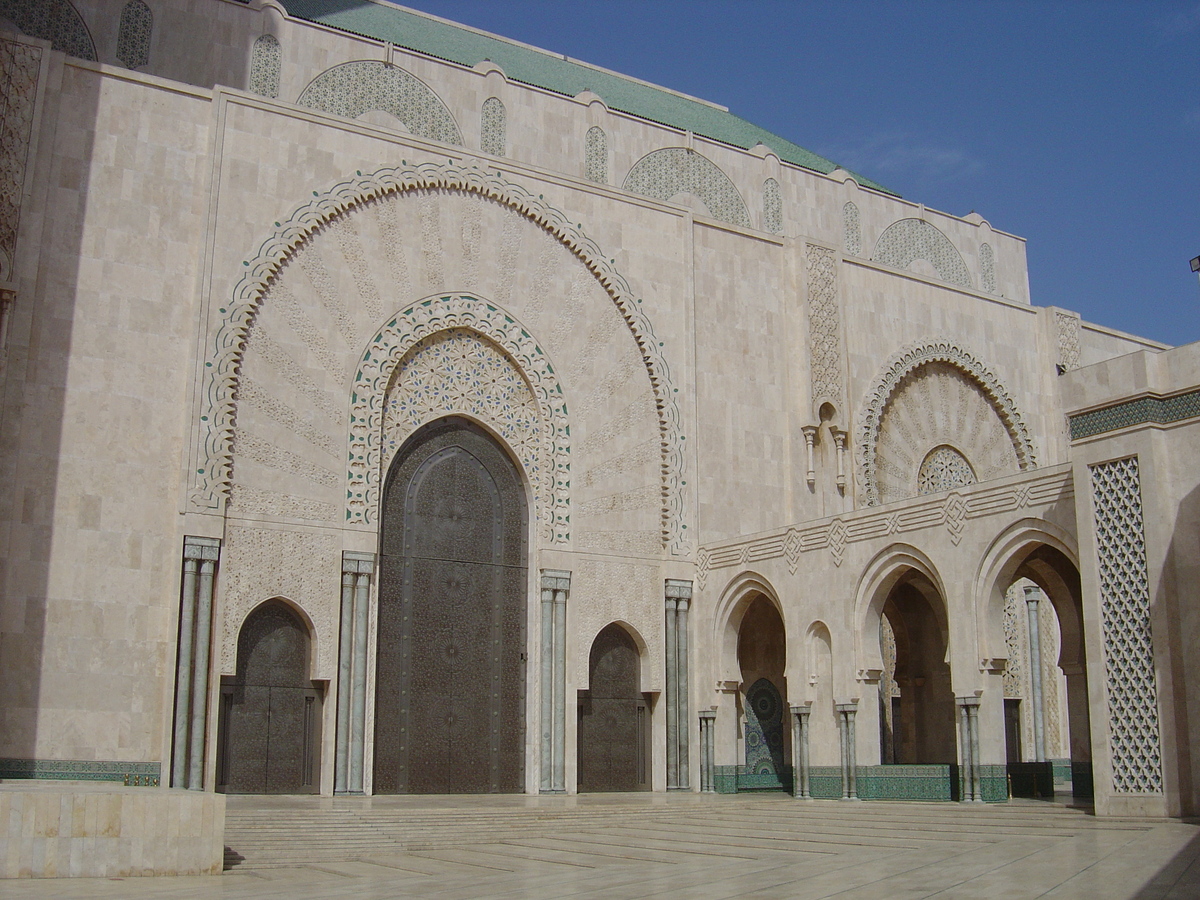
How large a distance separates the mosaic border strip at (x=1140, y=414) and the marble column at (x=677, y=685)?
4.96 metres

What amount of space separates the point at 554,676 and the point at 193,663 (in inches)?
138

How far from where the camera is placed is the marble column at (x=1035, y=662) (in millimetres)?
15250

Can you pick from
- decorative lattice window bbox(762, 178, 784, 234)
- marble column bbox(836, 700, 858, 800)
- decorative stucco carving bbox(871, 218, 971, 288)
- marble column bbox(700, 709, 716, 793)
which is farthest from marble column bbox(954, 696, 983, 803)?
decorative stucco carving bbox(871, 218, 971, 288)

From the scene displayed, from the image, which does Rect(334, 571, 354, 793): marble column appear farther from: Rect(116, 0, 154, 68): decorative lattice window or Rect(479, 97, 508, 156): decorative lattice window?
Rect(116, 0, 154, 68): decorative lattice window

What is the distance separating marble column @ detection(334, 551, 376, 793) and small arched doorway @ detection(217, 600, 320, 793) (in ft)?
0.73

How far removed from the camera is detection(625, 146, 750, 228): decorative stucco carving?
1509 cm

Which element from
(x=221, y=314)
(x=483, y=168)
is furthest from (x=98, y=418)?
(x=483, y=168)

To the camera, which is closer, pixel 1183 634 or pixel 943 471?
pixel 1183 634

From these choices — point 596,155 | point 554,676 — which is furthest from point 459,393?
point 596,155

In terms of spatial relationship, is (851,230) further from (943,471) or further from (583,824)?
(583,824)

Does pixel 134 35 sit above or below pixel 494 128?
above

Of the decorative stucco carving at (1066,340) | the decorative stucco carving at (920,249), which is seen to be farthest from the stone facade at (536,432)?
the decorative stucco carving at (1066,340)

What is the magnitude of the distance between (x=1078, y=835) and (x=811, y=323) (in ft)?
25.9

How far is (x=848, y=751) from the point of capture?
11.5 m
